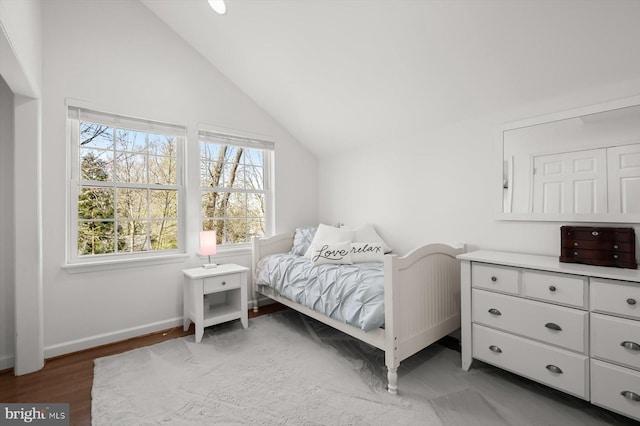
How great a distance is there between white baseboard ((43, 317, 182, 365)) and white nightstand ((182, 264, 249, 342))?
0.65 ft

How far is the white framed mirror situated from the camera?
1.79 metres

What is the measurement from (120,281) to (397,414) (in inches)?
97.8

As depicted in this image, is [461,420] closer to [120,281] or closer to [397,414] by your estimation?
[397,414]

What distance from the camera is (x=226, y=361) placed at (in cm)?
227

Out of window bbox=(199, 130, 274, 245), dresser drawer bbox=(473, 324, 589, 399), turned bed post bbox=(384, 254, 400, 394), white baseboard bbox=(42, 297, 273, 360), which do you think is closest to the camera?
dresser drawer bbox=(473, 324, 589, 399)

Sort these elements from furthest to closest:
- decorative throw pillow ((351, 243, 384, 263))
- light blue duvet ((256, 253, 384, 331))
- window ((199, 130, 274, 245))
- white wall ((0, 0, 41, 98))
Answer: window ((199, 130, 274, 245))
decorative throw pillow ((351, 243, 384, 263))
light blue duvet ((256, 253, 384, 331))
white wall ((0, 0, 41, 98))

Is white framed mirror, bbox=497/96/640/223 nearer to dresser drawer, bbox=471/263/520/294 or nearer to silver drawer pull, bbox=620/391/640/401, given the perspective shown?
dresser drawer, bbox=471/263/520/294

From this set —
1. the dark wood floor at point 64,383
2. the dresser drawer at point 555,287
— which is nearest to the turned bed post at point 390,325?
the dresser drawer at point 555,287

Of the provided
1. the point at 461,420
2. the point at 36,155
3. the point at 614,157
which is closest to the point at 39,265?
the point at 36,155

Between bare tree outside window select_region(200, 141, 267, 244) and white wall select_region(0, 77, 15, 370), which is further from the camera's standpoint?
bare tree outside window select_region(200, 141, 267, 244)

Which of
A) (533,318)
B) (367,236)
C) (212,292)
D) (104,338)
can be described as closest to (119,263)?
(104,338)

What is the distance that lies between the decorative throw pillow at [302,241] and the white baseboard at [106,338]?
4.48 ft

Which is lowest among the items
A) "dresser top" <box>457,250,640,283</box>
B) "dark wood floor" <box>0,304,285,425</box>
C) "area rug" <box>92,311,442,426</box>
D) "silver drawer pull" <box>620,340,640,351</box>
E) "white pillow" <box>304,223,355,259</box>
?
"dark wood floor" <box>0,304,285,425</box>

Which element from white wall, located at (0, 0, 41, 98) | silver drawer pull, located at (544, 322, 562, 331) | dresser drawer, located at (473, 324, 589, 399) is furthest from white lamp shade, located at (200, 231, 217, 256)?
silver drawer pull, located at (544, 322, 562, 331)
